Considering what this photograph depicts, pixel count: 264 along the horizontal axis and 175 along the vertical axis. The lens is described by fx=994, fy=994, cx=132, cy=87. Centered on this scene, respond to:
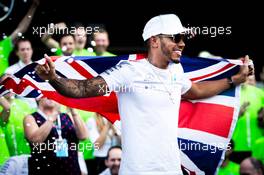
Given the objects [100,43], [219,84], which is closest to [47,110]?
[219,84]

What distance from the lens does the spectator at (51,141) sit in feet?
30.5

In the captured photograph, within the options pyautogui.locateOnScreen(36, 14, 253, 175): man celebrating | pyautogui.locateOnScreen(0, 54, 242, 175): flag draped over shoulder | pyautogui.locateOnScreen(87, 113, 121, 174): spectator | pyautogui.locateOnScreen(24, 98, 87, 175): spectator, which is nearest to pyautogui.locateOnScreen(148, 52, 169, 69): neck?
pyautogui.locateOnScreen(36, 14, 253, 175): man celebrating

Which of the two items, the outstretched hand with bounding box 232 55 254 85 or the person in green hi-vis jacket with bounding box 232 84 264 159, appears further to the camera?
the person in green hi-vis jacket with bounding box 232 84 264 159

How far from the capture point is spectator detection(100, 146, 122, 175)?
32.1 feet

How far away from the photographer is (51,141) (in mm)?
9336

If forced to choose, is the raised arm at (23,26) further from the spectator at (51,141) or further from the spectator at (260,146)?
the spectator at (260,146)

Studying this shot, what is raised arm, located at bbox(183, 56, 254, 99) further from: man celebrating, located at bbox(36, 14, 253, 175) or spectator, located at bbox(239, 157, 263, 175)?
spectator, located at bbox(239, 157, 263, 175)

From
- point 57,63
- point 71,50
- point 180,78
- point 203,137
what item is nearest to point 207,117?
point 203,137

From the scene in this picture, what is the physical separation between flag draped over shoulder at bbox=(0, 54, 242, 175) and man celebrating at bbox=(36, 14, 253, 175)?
0.68 meters

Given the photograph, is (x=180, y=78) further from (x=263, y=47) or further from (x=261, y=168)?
(x=263, y=47)

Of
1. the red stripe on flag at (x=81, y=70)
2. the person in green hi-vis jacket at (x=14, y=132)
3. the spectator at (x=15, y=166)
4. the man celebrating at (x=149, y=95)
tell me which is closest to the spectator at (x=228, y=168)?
the person in green hi-vis jacket at (x=14, y=132)

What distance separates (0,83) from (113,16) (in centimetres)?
438

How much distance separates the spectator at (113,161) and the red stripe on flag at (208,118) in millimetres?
1416

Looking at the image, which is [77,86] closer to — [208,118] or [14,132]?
[208,118]
